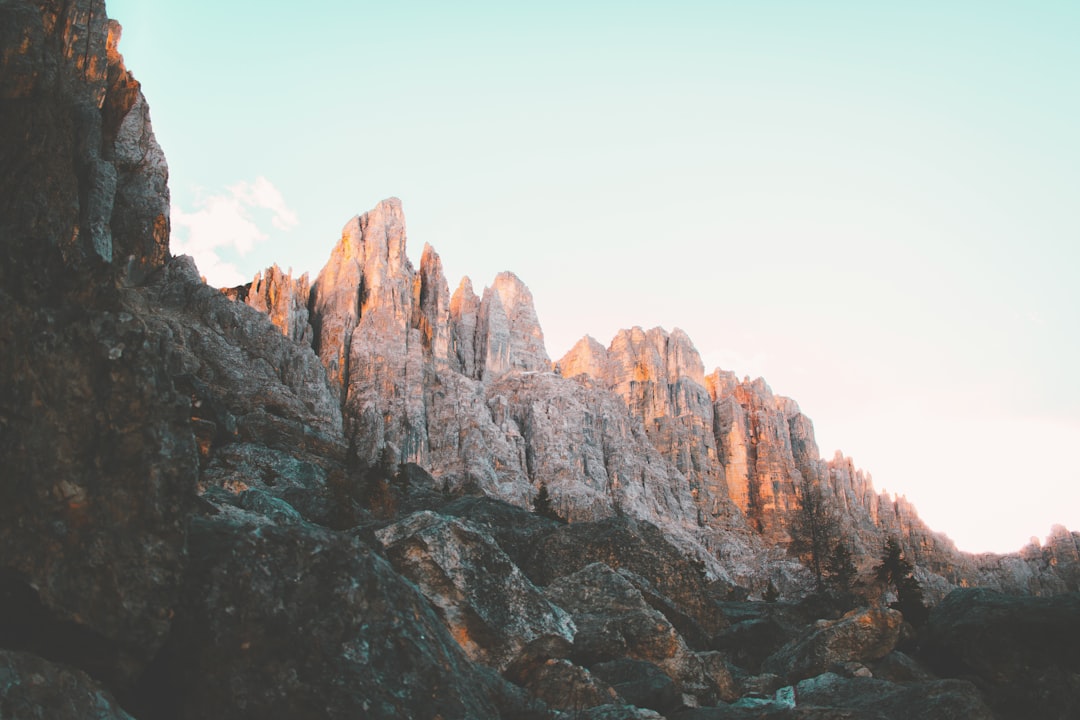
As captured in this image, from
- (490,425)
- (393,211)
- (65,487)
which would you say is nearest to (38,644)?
(65,487)

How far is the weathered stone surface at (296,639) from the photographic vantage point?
293 inches

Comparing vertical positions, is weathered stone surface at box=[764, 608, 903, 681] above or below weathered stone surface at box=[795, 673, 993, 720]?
above

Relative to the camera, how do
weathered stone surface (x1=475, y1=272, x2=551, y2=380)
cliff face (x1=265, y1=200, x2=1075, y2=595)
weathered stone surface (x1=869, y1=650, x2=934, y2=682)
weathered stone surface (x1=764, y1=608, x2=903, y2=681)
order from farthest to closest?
1. weathered stone surface (x1=475, y1=272, x2=551, y2=380)
2. cliff face (x1=265, y1=200, x2=1075, y2=595)
3. weathered stone surface (x1=764, y1=608, x2=903, y2=681)
4. weathered stone surface (x1=869, y1=650, x2=934, y2=682)

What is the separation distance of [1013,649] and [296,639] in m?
14.8

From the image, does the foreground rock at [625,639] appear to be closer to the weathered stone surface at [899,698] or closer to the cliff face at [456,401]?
the weathered stone surface at [899,698]

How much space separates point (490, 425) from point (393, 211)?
47.5 m

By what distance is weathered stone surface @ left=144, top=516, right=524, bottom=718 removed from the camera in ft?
24.4

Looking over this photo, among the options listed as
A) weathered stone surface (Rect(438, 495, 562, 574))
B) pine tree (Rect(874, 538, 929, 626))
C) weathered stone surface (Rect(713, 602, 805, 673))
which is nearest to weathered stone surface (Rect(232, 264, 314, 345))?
weathered stone surface (Rect(438, 495, 562, 574))

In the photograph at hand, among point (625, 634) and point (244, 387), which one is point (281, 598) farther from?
point (244, 387)

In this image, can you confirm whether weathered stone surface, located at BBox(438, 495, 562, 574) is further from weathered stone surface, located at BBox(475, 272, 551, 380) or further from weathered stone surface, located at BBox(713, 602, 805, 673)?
weathered stone surface, located at BBox(475, 272, 551, 380)

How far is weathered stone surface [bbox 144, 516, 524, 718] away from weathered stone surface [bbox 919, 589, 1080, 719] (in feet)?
33.3

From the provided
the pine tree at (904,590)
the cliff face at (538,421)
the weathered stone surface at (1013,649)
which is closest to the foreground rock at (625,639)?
the weathered stone surface at (1013,649)

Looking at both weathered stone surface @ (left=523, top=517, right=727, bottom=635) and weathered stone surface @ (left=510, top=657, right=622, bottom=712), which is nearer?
weathered stone surface @ (left=510, top=657, right=622, bottom=712)

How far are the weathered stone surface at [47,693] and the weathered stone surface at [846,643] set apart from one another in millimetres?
14442
